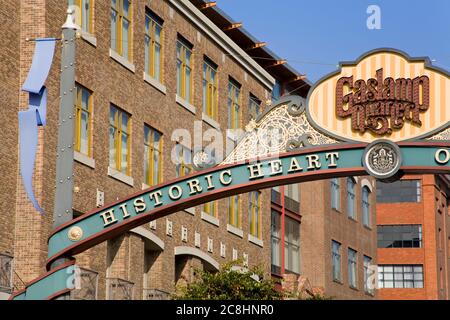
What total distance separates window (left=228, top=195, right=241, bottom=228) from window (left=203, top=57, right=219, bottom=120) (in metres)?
3.65

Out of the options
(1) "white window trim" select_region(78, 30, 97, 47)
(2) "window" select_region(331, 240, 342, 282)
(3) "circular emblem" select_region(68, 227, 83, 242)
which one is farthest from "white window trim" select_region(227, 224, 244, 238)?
(3) "circular emblem" select_region(68, 227, 83, 242)

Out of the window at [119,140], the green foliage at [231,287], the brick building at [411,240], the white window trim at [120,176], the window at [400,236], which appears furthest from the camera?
the window at [400,236]

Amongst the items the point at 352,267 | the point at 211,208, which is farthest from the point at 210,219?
the point at 352,267

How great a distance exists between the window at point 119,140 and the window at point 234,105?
9.47 meters

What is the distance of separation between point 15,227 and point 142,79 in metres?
9.57

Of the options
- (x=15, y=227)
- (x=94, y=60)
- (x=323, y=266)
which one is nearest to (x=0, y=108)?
(x=15, y=227)

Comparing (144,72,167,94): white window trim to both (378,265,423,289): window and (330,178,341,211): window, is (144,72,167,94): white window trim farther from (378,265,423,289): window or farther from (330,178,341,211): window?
(378,265,423,289): window

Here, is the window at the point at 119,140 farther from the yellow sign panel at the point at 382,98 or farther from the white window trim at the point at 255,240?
the yellow sign panel at the point at 382,98

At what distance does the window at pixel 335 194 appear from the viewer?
6399 cm

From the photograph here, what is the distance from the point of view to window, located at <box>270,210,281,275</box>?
55.5 meters

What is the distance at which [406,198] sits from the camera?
88625mm

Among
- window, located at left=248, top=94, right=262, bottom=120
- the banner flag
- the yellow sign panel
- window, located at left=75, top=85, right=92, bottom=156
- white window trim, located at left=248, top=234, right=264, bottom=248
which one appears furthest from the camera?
window, located at left=248, top=94, right=262, bottom=120

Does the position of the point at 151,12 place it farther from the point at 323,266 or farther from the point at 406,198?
the point at 406,198

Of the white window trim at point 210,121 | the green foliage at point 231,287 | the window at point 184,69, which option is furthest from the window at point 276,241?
the green foliage at point 231,287
